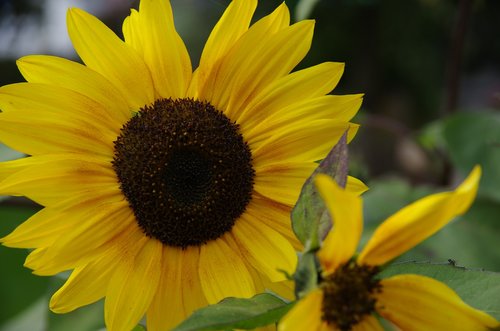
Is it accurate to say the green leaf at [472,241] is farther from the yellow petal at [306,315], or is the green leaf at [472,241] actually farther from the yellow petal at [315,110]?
the yellow petal at [306,315]

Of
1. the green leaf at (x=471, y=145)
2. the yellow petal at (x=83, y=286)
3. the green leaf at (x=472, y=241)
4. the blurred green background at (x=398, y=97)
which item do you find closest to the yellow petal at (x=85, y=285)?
the yellow petal at (x=83, y=286)

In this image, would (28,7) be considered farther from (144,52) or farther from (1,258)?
(144,52)

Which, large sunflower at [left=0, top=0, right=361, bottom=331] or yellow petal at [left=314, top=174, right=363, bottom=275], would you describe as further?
large sunflower at [left=0, top=0, right=361, bottom=331]

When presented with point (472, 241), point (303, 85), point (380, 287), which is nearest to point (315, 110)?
point (303, 85)

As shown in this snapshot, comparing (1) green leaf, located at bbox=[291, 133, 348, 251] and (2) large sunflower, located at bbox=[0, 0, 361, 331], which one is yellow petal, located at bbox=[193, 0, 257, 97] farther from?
(1) green leaf, located at bbox=[291, 133, 348, 251]

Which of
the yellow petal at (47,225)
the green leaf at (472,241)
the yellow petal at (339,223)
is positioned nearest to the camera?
the yellow petal at (339,223)

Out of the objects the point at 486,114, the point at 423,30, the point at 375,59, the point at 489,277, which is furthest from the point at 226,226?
the point at 375,59

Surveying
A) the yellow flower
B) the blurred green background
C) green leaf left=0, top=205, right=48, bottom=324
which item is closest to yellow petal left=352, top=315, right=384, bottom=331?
the yellow flower
